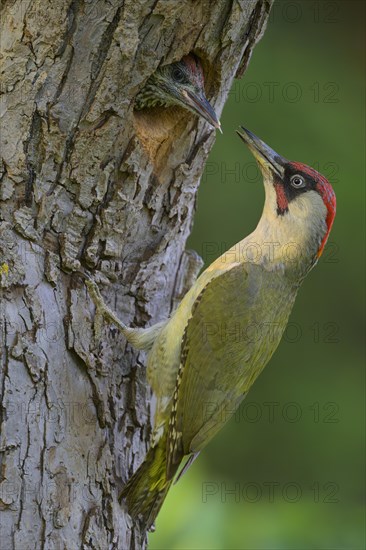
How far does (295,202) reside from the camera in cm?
416

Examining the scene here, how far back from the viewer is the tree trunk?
345cm

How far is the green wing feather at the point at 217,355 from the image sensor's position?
3.84 metres

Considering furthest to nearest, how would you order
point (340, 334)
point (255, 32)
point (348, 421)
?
point (340, 334) < point (348, 421) < point (255, 32)

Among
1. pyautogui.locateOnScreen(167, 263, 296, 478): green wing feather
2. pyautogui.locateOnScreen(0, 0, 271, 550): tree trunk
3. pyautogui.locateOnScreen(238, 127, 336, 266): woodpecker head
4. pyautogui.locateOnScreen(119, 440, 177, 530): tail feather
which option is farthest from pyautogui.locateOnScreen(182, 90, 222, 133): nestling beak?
pyautogui.locateOnScreen(119, 440, 177, 530): tail feather

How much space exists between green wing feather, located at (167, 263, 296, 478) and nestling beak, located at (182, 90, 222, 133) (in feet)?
2.03

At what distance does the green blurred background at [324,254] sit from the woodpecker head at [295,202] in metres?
1.53

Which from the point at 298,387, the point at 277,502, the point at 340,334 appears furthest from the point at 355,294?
the point at 277,502

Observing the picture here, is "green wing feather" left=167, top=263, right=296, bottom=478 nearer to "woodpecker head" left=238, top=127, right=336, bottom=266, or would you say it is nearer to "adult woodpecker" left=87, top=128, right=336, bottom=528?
"adult woodpecker" left=87, top=128, right=336, bottom=528

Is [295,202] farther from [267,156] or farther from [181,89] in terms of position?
[181,89]

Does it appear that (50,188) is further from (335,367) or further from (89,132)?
(335,367)

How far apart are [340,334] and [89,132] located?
308 cm

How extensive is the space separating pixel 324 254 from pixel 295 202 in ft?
6.20

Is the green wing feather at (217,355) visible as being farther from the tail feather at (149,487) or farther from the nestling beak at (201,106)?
the nestling beak at (201,106)

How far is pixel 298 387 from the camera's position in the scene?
6.05 meters
